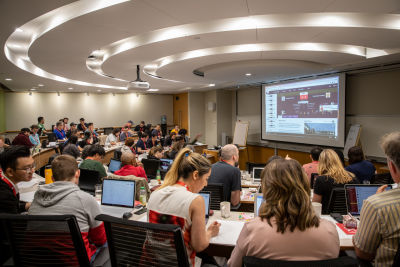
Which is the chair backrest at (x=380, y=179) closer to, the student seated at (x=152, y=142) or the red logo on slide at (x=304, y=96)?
the red logo on slide at (x=304, y=96)

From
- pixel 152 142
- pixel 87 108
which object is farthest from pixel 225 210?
pixel 87 108

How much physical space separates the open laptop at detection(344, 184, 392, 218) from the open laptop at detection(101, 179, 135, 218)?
2193mm

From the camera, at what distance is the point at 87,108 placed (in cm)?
1291

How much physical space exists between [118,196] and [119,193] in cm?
4

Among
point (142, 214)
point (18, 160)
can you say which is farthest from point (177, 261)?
point (18, 160)

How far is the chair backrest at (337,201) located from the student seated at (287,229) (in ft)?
4.99

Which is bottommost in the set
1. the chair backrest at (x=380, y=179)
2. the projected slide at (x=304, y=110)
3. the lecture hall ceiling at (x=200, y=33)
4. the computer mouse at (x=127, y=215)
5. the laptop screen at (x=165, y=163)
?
the computer mouse at (x=127, y=215)

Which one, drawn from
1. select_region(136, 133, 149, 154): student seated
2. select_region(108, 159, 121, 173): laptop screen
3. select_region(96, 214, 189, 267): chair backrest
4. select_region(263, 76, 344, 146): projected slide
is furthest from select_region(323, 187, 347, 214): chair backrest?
select_region(136, 133, 149, 154): student seated

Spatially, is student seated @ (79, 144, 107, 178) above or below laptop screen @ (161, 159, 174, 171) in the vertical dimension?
above

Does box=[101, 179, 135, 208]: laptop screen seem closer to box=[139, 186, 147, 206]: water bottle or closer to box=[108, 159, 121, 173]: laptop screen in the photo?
box=[139, 186, 147, 206]: water bottle

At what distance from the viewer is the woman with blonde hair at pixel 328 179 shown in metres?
2.92

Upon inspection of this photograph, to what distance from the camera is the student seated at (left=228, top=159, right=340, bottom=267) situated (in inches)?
49.2

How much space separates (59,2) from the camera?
2715mm

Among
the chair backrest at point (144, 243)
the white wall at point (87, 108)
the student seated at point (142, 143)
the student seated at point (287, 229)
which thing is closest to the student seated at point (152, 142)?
the student seated at point (142, 143)
